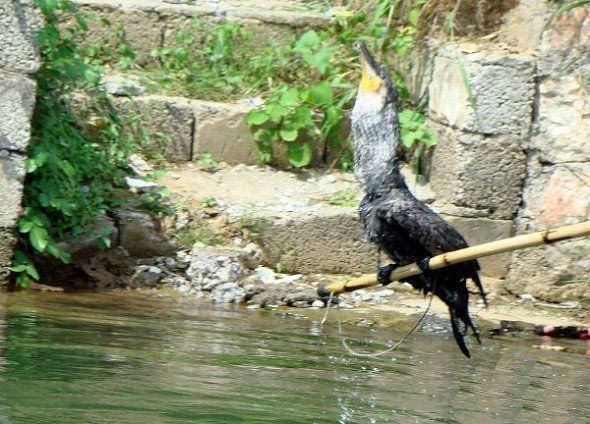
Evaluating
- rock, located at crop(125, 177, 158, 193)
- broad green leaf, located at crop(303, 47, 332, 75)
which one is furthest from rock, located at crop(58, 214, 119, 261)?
broad green leaf, located at crop(303, 47, 332, 75)

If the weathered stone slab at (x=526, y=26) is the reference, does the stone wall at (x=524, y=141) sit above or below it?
below

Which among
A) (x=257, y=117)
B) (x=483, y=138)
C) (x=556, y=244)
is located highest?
(x=483, y=138)

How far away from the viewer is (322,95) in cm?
780

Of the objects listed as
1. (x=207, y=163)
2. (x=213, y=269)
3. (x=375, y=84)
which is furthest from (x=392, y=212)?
(x=207, y=163)

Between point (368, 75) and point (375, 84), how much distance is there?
61mm

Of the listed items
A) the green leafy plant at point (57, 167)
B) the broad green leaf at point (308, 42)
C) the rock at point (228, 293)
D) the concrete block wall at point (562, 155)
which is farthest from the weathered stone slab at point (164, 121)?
the concrete block wall at point (562, 155)

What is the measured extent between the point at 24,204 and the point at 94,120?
941 millimetres

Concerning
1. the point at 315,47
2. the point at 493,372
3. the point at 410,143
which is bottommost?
the point at 493,372

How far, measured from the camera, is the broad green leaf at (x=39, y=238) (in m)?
6.52

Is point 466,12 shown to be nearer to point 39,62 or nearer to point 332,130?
point 332,130

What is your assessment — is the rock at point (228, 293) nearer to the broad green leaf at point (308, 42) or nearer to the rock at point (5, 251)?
the rock at point (5, 251)

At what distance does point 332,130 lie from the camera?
795 centimetres

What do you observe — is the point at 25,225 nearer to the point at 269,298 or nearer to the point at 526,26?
the point at 269,298

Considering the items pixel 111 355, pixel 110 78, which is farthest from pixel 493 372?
pixel 110 78
